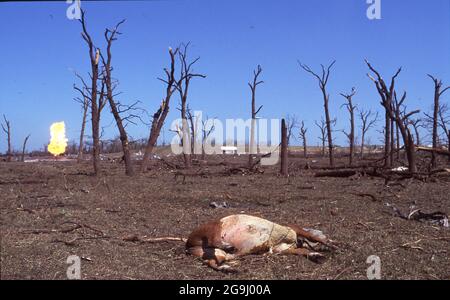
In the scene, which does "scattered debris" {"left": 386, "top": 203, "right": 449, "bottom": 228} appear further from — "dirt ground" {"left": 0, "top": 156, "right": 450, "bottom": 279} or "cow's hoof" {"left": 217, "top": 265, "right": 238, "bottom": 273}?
"cow's hoof" {"left": 217, "top": 265, "right": 238, "bottom": 273}

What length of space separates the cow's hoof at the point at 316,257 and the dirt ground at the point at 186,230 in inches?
2.8

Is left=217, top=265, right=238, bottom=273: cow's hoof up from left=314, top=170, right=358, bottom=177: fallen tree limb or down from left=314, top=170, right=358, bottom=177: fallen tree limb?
down

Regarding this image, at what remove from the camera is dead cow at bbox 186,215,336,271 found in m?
5.15

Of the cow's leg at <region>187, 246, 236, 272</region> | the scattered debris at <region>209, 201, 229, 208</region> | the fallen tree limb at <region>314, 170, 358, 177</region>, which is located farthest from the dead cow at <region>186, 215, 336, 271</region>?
the fallen tree limb at <region>314, 170, 358, 177</region>

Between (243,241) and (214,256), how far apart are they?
1.34 feet

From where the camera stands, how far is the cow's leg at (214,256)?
188 inches

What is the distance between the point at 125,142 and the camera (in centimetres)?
1958

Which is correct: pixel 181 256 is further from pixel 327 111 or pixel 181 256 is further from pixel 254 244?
pixel 327 111

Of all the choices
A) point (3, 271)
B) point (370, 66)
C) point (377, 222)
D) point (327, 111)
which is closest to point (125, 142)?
point (370, 66)

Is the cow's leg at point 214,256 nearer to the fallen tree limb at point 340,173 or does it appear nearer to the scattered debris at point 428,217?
the scattered debris at point 428,217

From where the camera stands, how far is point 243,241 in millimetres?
5242

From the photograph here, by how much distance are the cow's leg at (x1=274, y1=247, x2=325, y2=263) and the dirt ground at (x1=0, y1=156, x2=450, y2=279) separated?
0.31 feet

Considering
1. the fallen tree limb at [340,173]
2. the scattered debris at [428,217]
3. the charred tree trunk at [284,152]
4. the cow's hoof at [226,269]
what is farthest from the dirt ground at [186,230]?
the charred tree trunk at [284,152]
